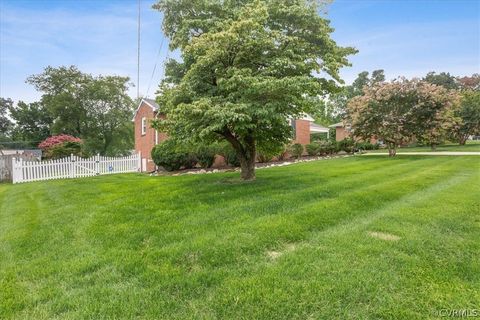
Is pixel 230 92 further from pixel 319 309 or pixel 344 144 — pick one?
pixel 344 144

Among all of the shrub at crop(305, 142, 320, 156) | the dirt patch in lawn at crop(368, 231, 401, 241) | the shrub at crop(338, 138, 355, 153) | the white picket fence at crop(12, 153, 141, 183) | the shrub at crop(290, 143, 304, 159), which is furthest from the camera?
the shrub at crop(338, 138, 355, 153)

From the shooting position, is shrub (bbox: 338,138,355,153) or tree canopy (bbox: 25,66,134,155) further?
tree canopy (bbox: 25,66,134,155)

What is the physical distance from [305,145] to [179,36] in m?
16.4

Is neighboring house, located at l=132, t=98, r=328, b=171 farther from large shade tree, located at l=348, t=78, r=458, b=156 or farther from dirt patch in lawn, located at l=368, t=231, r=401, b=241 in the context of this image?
dirt patch in lawn, located at l=368, t=231, r=401, b=241

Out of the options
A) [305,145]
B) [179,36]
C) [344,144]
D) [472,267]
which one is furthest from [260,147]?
[344,144]

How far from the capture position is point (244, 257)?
3852 millimetres

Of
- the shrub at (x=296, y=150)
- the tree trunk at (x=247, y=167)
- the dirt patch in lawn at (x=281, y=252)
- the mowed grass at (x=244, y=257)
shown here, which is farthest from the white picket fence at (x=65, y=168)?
the dirt patch in lawn at (x=281, y=252)

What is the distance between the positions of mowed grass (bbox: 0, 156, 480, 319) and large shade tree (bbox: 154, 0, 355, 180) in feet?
6.37

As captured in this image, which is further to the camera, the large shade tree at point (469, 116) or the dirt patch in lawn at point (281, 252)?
the large shade tree at point (469, 116)

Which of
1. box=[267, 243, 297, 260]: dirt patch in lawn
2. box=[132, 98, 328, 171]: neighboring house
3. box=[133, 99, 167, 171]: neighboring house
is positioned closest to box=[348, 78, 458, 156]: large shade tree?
box=[132, 98, 328, 171]: neighboring house

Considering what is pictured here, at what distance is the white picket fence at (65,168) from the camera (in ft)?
45.8

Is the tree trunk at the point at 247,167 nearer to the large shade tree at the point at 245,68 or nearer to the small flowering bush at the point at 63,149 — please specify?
the large shade tree at the point at 245,68

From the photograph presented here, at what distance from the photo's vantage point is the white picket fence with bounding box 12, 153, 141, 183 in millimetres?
13945

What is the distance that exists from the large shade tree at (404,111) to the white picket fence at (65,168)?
14.7 meters
